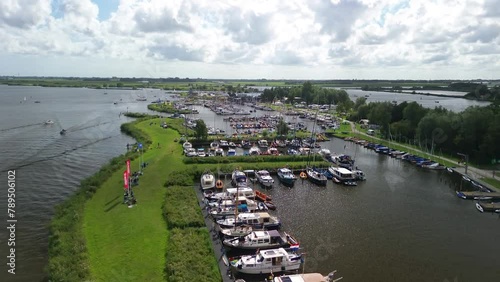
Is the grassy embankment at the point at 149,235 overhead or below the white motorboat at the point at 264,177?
overhead

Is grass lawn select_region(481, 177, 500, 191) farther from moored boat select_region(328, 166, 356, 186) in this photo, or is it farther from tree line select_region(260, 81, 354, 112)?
tree line select_region(260, 81, 354, 112)

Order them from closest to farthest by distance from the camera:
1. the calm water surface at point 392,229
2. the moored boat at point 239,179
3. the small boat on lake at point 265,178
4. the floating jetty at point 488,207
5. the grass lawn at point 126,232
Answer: the grass lawn at point 126,232 < the calm water surface at point 392,229 < the floating jetty at point 488,207 < the moored boat at point 239,179 < the small boat on lake at point 265,178

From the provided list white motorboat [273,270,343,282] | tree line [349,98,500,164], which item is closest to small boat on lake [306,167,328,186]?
white motorboat [273,270,343,282]

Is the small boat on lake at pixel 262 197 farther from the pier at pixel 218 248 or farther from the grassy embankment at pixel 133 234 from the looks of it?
the grassy embankment at pixel 133 234

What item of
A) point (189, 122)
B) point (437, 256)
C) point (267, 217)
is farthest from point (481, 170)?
point (189, 122)

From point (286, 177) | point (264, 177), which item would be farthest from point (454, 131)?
point (264, 177)

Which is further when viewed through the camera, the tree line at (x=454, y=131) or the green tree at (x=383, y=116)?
the green tree at (x=383, y=116)

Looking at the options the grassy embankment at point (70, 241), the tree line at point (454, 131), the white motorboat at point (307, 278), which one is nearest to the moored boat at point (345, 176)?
the tree line at point (454, 131)
